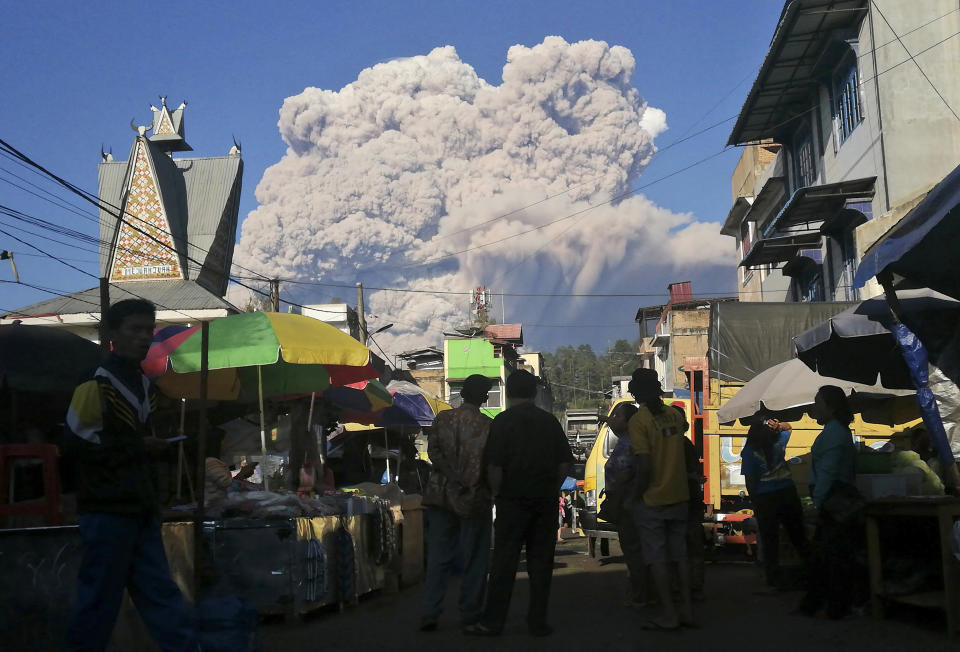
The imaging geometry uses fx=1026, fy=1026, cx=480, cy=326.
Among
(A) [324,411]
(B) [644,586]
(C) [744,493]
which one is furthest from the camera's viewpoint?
(C) [744,493]

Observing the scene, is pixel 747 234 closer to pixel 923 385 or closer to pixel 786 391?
pixel 786 391

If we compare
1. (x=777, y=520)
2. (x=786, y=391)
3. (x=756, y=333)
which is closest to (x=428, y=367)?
(x=756, y=333)

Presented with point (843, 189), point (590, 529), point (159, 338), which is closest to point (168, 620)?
point (159, 338)

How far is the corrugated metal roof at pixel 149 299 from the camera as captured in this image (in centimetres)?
3234

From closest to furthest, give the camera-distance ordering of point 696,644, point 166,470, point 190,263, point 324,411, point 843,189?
point 696,644
point 166,470
point 324,411
point 843,189
point 190,263

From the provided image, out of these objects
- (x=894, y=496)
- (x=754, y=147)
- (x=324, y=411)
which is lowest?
(x=894, y=496)

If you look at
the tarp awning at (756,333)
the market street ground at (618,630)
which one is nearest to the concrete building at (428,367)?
the tarp awning at (756,333)

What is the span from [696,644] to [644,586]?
2180 mm

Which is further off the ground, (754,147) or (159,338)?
(754,147)

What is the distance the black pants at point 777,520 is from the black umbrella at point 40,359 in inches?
275

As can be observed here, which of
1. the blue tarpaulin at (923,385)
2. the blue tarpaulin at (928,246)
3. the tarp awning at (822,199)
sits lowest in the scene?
the blue tarpaulin at (923,385)

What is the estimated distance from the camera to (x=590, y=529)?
14352 millimetres

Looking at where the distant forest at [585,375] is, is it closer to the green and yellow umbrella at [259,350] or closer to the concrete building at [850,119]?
the concrete building at [850,119]

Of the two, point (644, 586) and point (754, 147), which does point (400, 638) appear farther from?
point (754, 147)
